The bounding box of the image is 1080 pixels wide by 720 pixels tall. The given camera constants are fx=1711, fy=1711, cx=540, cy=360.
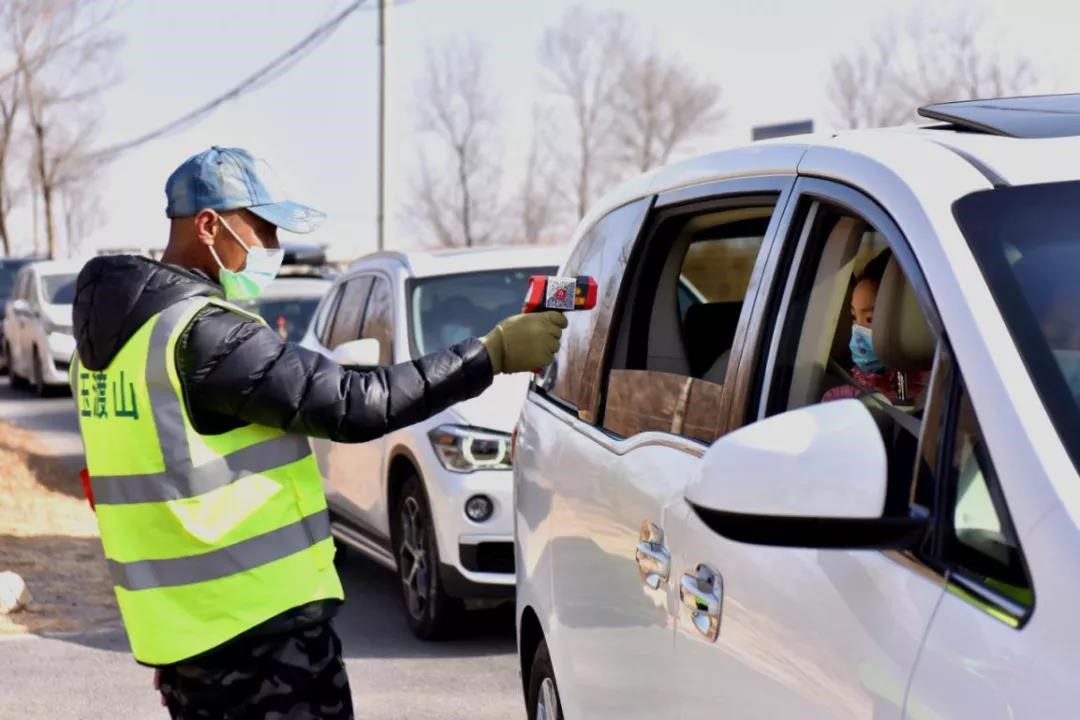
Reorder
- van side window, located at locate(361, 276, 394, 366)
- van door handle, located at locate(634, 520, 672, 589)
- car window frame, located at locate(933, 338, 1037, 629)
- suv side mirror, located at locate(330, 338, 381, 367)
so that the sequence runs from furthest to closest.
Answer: van side window, located at locate(361, 276, 394, 366)
suv side mirror, located at locate(330, 338, 381, 367)
van door handle, located at locate(634, 520, 672, 589)
car window frame, located at locate(933, 338, 1037, 629)

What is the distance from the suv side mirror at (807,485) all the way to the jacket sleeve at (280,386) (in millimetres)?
1219

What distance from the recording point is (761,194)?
341 centimetres

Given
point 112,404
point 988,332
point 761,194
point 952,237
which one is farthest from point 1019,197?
point 112,404

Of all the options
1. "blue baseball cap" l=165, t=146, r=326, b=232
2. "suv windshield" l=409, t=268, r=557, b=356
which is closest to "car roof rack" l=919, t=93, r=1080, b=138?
"blue baseball cap" l=165, t=146, r=326, b=232

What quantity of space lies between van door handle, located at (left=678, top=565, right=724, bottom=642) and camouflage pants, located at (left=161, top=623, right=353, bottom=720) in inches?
33.8

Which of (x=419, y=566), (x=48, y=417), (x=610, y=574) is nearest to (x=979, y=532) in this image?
(x=610, y=574)

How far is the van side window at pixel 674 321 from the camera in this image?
3676 mm

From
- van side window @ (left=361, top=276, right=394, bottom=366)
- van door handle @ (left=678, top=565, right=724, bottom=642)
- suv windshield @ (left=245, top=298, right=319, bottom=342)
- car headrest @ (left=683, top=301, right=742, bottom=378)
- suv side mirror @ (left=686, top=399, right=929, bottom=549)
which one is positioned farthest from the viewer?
suv windshield @ (left=245, top=298, right=319, bottom=342)

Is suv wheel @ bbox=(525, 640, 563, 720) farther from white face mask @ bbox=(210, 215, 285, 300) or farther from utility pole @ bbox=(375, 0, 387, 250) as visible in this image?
utility pole @ bbox=(375, 0, 387, 250)

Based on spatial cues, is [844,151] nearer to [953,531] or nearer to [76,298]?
[953,531]

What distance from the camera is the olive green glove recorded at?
3.62 m

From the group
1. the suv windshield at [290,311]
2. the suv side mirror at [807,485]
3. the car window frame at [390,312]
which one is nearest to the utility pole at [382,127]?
the suv windshield at [290,311]

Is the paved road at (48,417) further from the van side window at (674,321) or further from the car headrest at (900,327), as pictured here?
the car headrest at (900,327)

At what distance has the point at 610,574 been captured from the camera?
12.0 feet
